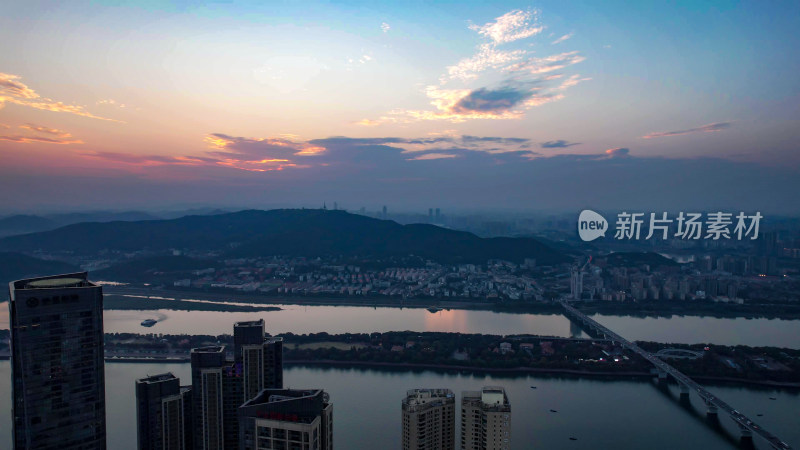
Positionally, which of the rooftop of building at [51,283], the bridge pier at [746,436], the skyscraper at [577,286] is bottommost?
the bridge pier at [746,436]

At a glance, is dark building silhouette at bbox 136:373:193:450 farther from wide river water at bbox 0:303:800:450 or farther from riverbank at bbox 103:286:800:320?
riverbank at bbox 103:286:800:320

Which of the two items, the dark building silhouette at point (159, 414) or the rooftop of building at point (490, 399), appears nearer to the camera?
the rooftop of building at point (490, 399)

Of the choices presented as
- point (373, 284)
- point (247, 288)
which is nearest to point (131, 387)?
point (247, 288)

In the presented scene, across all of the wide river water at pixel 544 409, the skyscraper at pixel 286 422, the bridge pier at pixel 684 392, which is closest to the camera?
the skyscraper at pixel 286 422

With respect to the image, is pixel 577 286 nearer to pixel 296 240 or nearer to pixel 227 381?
pixel 227 381

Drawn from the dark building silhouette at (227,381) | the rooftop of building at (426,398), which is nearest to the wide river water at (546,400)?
the dark building silhouette at (227,381)

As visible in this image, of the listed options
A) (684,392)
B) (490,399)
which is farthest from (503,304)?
(490,399)

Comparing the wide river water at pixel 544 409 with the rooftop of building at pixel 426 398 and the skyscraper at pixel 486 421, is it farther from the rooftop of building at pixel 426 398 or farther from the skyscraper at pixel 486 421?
the skyscraper at pixel 486 421
